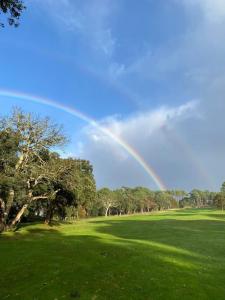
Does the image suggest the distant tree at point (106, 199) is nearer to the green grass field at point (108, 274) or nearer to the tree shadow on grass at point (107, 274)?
the green grass field at point (108, 274)

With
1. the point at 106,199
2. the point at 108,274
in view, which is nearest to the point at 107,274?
the point at 108,274

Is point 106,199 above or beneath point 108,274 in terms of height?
above

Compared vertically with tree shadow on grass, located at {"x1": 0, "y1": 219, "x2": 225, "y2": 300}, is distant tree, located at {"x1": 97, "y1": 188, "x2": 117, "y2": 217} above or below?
above

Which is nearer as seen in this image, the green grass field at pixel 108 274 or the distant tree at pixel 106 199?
the green grass field at pixel 108 274

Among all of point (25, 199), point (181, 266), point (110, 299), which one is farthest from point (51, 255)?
point (25, 199)

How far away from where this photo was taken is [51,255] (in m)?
27.8

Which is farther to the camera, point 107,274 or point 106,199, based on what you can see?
point 106,199

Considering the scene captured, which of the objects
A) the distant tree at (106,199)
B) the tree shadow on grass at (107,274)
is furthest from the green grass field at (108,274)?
the distant tree at (106,199)

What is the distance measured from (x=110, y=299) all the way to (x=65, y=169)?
46.2 meters

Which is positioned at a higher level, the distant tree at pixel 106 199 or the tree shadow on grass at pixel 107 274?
the distant tree at pixel 106 199

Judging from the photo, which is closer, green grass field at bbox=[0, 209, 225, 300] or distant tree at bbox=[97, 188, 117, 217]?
green grass field at bbox=[0, 209, 225, 300]

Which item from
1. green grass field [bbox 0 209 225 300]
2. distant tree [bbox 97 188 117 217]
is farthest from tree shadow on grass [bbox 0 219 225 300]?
distant tree [bbox 97 188 117 217]

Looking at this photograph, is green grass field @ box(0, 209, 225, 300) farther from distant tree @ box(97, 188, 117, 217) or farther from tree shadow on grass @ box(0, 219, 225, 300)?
distant tree @ box(97, 188, 117, 217)

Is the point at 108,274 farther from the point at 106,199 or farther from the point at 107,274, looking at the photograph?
the point at 106,199
